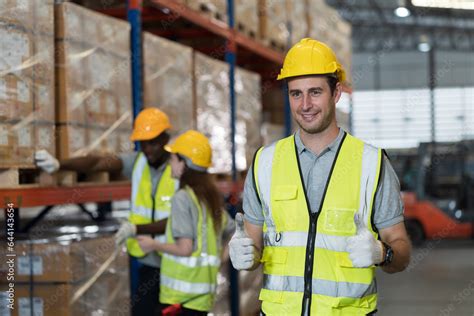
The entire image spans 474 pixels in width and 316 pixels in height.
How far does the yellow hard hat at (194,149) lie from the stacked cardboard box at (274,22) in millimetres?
4272

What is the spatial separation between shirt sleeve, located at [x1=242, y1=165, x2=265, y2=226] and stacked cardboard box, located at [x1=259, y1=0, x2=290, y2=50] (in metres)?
5.95

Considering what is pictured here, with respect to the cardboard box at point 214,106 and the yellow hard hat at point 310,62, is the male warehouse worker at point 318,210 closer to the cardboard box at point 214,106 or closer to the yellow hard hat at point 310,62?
the yellow hard hat at point 310,62

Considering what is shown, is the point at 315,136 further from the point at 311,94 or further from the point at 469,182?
the point at 469,182

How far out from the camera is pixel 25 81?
417 cm

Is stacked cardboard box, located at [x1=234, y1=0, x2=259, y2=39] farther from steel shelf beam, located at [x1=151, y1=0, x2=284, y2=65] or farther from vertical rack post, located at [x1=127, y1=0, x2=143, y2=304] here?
vertical rack post, located at [x1=127, y1=0, x2=143, y2=304]

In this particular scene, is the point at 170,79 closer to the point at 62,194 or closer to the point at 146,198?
the point at 146,198

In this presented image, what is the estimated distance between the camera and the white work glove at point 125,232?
15.7ft

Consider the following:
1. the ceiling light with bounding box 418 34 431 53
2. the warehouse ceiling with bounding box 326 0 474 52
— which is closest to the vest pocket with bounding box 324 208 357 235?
the warehouse ceiling with bounding box 326 0 474 52

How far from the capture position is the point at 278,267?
9.62ft

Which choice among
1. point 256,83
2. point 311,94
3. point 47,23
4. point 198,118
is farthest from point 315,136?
point 256,83

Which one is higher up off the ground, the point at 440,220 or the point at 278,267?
the point at 278,267

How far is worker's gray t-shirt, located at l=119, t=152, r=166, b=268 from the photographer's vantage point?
206 inches

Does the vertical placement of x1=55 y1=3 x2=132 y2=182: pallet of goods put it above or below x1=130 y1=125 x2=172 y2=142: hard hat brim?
above

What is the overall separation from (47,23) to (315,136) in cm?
208
